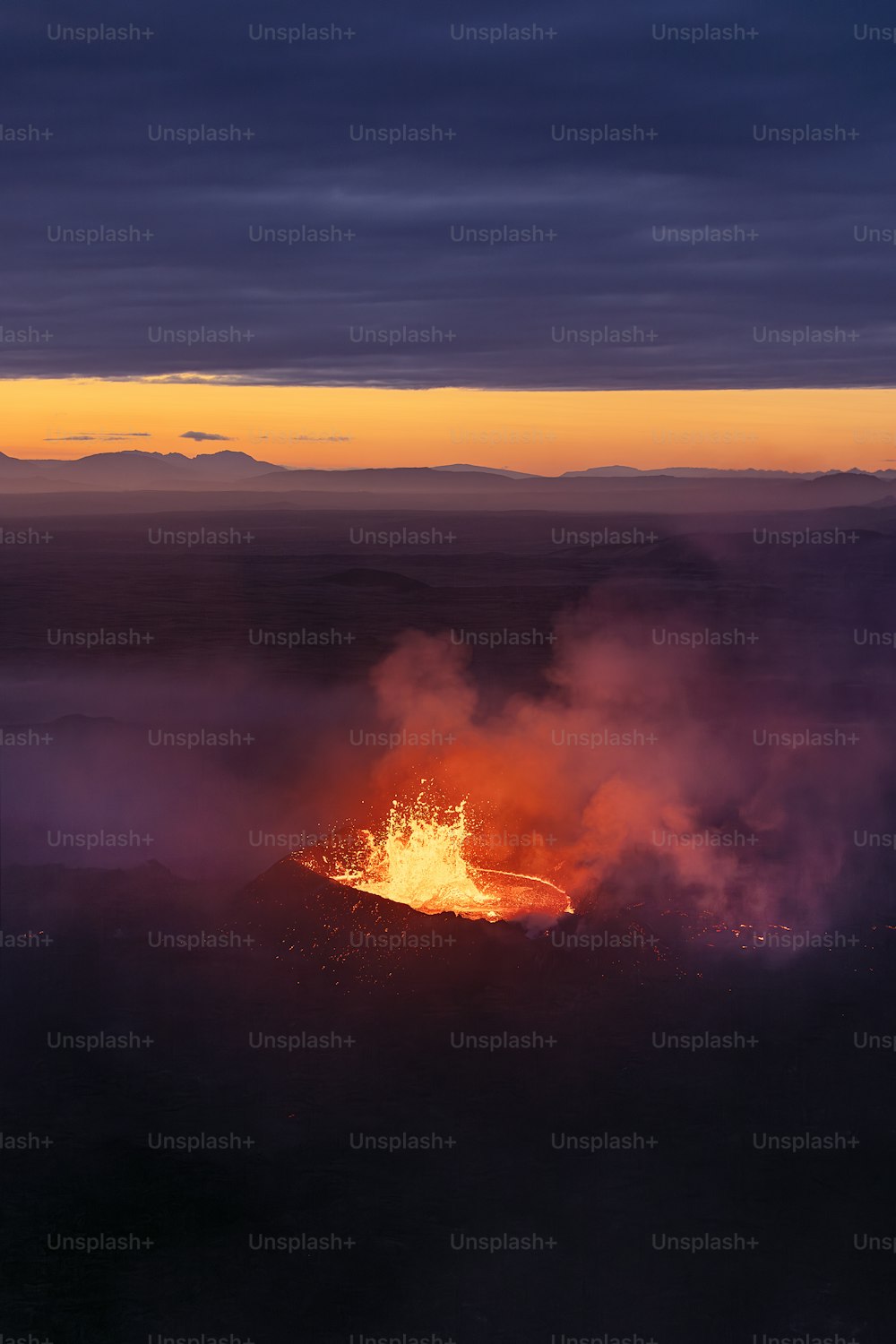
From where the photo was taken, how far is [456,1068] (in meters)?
18.5

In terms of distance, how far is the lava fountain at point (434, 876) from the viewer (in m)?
22.9

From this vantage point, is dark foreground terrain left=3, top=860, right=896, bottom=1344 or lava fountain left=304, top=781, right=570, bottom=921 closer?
dark foreground terrain left=3, top=860, right=896, bottom=1344

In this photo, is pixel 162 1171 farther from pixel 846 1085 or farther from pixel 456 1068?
pixel 846 1085

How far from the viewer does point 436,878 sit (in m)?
23.6

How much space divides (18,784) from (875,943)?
89.6 feet

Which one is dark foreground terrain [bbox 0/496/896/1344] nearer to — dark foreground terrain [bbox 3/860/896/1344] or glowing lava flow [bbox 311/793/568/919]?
dark foreground terrain [bbox 3/860/896/1344]

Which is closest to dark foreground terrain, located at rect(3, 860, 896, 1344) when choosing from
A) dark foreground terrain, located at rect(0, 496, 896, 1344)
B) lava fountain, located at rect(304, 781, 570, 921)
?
dark foreground terrain, located at rect(0, 496, 896, 1344)

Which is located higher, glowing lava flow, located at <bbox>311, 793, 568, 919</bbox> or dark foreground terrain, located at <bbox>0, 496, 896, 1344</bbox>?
glowing lava flow, located at <bbox>311, 793, 568, 919</bbox>

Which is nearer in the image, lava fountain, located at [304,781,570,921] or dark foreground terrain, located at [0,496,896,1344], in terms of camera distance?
dark foreground terrain, located at [0,496,896,1344]

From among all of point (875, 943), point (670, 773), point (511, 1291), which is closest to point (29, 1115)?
point (511, 1291)

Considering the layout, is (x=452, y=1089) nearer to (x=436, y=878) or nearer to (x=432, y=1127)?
(x=432, y=1127)

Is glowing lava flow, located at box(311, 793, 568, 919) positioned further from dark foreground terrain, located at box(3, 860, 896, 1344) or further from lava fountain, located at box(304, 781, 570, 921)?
dark foreground terrain, located at box(3, 860, 896, 1344)

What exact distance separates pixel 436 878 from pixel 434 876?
2.9 inches

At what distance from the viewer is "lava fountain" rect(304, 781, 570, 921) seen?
900 inches
